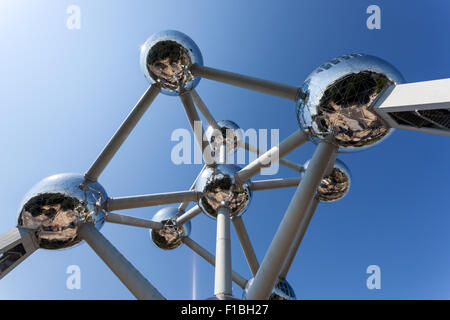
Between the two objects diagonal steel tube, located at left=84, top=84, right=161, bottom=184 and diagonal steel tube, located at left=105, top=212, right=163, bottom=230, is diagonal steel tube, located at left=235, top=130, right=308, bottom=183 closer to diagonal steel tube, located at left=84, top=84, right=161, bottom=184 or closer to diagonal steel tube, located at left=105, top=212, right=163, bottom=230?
diagonal steel tube, located at left=84, top=84, right=161, bottom=184

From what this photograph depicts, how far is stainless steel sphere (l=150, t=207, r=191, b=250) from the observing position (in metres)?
8.02

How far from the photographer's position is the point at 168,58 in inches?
225

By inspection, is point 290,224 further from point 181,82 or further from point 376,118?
point 181,82

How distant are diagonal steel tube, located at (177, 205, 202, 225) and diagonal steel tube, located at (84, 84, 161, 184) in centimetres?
271

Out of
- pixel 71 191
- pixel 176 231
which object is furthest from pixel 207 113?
pixel 71 191

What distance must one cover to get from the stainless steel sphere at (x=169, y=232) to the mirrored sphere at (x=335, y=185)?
12.0ft

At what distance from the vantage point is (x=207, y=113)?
723 cm

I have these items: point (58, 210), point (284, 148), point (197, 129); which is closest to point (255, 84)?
point (284, 148)

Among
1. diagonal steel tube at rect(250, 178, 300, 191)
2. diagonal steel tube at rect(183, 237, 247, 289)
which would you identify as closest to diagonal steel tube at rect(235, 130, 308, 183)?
diagonal steel tube at rect(250, 178, 300, 191)

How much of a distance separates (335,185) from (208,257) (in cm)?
348

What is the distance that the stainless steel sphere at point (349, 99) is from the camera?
3350mm

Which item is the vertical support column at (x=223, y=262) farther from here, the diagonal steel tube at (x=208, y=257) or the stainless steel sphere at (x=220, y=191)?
the diagonal steel tube at (x=208, y=257)

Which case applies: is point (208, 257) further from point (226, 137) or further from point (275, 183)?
point (226, 137)
